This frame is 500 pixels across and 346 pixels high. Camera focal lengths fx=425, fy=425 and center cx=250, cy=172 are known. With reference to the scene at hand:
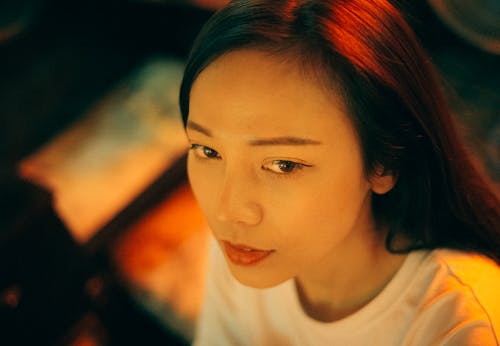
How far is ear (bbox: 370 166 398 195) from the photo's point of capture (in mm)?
871

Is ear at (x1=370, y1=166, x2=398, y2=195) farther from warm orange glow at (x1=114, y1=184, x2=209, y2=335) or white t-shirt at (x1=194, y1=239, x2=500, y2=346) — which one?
warm orange glow at (x1=114, y1=184, x2=209, y2=335)

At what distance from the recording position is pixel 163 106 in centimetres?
241

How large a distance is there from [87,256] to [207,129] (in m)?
1.41

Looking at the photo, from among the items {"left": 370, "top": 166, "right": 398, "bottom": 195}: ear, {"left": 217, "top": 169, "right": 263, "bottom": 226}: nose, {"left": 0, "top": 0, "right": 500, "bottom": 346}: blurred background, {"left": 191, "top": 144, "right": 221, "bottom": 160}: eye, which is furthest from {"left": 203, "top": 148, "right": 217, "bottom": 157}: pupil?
{"left": 0, "top": 0, "right": 500, "bottom": 346}: blurred background

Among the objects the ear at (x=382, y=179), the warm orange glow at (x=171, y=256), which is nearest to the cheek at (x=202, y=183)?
the ear at (x=382, y=179)

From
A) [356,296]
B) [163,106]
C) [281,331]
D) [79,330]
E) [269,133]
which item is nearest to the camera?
[269,133]

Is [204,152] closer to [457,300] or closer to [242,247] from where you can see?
[242,247]

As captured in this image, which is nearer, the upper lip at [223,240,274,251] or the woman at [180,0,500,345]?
the woman at [180,0,500,345]

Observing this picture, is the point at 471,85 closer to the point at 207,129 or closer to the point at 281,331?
the point at 281,331

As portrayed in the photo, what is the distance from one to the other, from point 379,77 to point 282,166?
0.23 meters

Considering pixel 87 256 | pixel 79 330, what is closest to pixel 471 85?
pixel 87 256

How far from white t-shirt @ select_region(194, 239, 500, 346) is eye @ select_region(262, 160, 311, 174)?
37 cm

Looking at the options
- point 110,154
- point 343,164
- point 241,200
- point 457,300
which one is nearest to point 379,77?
point 343,164

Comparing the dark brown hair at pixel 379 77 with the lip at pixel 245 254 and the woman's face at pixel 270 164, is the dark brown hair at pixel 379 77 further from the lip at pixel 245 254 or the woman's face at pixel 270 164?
the lip at pixel 245 254
